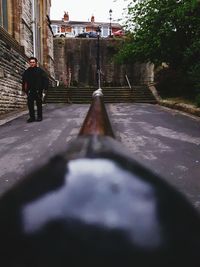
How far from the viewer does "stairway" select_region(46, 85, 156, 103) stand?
20.3 m

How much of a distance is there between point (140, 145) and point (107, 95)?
14.7 m

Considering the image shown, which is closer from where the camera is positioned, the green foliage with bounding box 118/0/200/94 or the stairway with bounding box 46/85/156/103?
the green foliage with bounding box 118/0/200/94

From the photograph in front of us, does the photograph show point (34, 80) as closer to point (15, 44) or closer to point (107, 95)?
point (15, 44)

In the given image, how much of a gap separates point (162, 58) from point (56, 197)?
18056mm

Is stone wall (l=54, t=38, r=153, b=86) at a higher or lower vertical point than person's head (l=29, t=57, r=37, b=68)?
higher

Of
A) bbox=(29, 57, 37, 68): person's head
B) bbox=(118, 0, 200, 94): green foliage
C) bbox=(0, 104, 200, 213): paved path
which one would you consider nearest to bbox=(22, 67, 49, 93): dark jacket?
bbox=(29, 57, 37, 68): person's head

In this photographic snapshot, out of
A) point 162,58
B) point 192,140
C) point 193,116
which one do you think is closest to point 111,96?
point 162,58

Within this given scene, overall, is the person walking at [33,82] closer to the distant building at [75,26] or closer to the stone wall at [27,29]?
the stone wall at [27,29]

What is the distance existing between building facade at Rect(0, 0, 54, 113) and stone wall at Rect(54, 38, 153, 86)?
41.2 feet

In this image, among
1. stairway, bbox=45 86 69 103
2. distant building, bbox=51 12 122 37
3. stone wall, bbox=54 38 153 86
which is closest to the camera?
stairway, bbox=45 86 69 103

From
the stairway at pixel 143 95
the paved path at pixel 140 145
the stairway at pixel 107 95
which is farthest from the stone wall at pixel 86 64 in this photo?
the paved path at pixel 140 145

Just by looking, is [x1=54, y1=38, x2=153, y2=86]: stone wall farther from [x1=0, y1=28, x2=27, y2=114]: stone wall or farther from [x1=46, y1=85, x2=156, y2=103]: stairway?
[x1=0, y1=28, x2=27, y2=114]: stone wall

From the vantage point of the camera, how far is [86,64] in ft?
115

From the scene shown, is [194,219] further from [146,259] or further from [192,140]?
[192,140]
